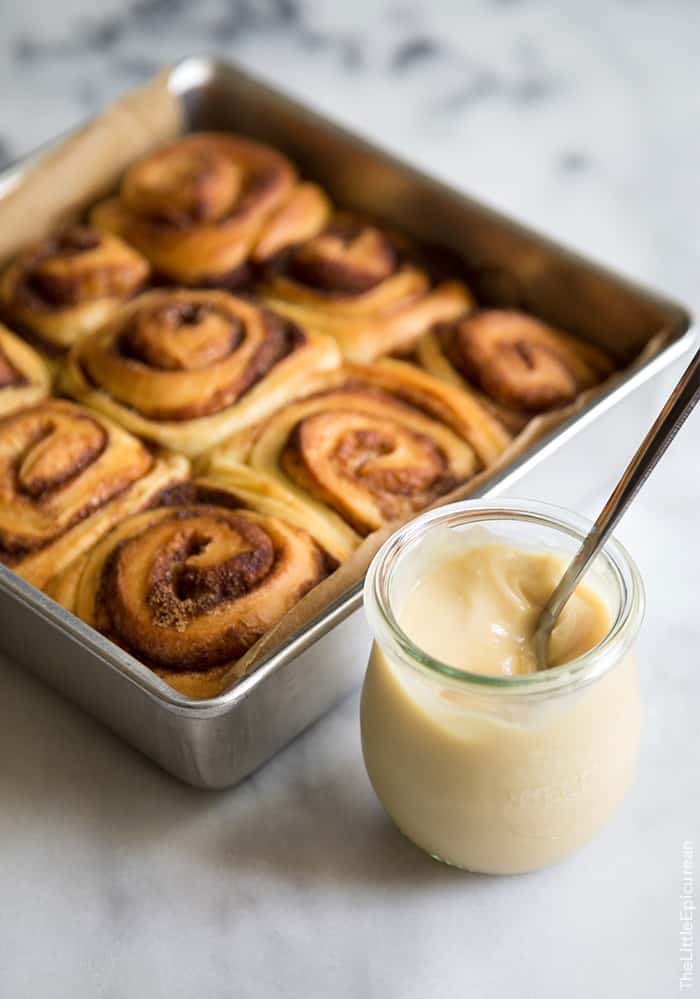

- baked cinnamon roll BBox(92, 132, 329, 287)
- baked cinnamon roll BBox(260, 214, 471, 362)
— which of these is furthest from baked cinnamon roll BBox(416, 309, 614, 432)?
baked cinnamon roll BBox(92, 132, 329, 287)

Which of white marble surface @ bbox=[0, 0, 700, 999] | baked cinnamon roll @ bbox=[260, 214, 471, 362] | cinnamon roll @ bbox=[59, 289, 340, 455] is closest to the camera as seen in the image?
white marble surface @ bbox=[0, 0, 700, 999]

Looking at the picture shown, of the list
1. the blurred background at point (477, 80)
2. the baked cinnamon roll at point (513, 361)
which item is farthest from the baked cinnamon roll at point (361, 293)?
the blurred background at point (477, 80)

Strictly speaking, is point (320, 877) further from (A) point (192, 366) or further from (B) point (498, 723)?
(A) point (192, 366)

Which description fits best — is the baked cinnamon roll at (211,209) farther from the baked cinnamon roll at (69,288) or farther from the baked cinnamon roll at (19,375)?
the baked cinnamon roll at (19,375)

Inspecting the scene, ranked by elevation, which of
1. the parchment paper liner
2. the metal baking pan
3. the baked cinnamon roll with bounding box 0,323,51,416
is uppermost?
the parchment paper liner

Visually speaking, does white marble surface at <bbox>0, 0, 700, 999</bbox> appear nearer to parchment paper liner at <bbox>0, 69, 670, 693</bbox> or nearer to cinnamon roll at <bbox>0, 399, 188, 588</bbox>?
cinnamon roll at <bbox>0, 399, 188, 588</bbox>

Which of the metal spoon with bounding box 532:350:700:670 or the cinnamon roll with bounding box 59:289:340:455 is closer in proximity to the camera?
the metal spoon with bounding box 532:350:700:670
